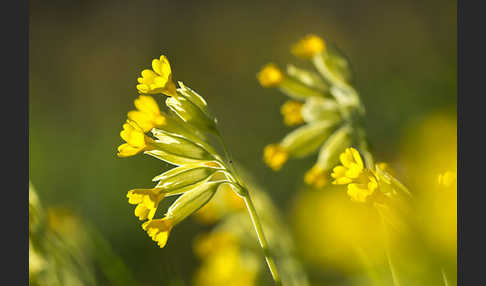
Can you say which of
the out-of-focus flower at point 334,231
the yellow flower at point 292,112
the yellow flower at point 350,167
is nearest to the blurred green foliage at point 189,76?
the out-of-focus flower at point 334,231

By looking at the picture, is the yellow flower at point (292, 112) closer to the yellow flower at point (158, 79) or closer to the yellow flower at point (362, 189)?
the yellow flower at point (158, 79)

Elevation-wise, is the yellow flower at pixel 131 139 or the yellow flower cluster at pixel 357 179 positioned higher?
the yellow flower at pixel 131 139

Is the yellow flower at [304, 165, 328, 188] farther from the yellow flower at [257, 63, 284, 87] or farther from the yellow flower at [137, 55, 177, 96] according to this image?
the yellow flower at [137, 55, 177, 96]

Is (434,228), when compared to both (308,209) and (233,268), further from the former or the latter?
(308,209)

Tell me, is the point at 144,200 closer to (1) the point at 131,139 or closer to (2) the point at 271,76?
(1) the point at 131,139

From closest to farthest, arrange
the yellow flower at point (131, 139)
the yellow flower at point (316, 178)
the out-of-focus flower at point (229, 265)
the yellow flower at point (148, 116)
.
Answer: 1. the yellow flower at point (131, 139)
2. the yellow flower at point (148, 116)
3. the yellow flower at point (316, 178)
4. the out-of-focus flower at point (229, 265)

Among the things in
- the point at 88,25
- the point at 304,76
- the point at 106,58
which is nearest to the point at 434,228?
the point at 304,76

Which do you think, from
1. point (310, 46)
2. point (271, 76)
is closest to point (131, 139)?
point (271, 76)
